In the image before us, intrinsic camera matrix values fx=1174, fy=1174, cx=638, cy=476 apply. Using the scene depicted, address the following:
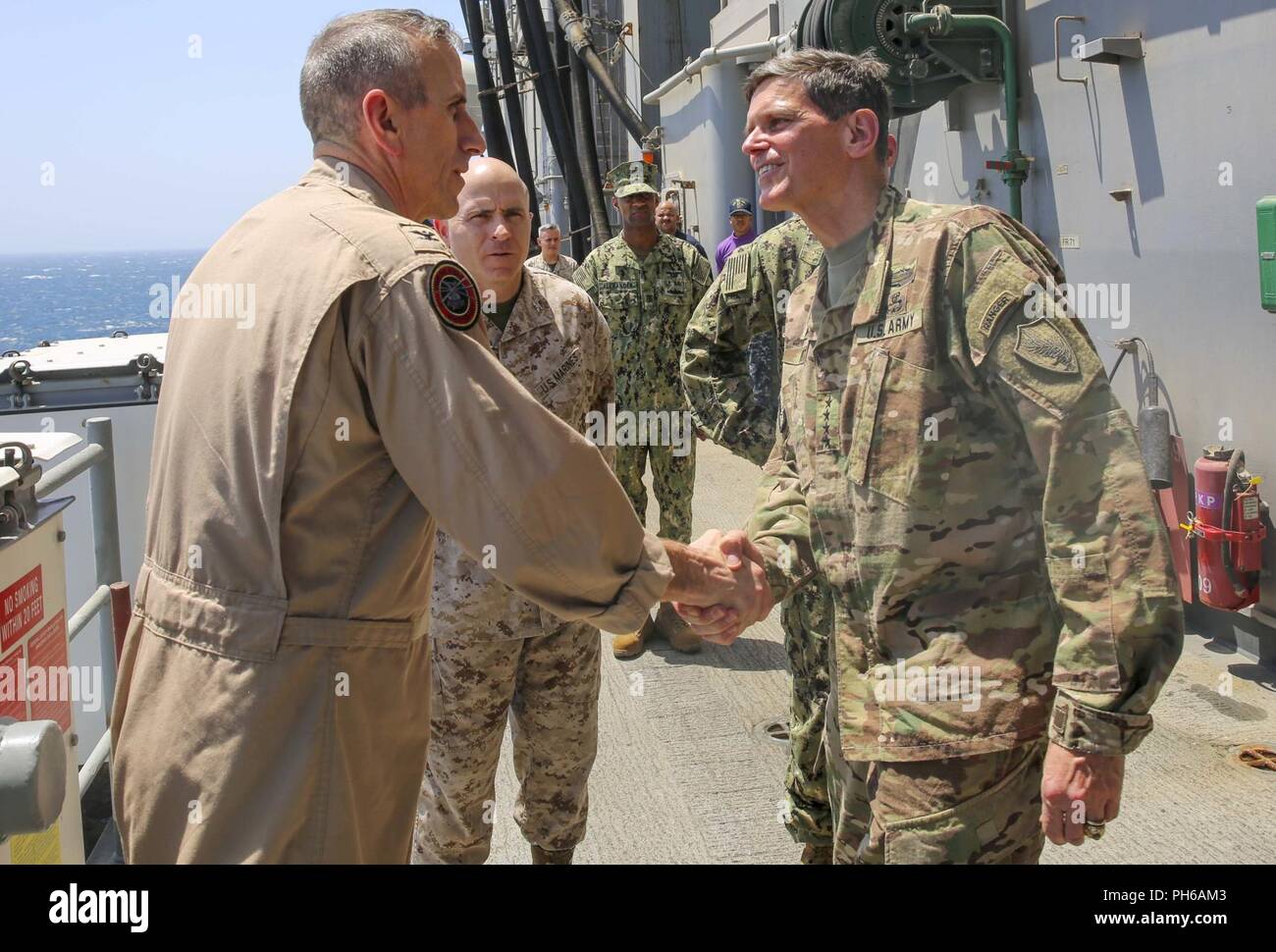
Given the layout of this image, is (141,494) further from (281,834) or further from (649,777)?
(281,834)

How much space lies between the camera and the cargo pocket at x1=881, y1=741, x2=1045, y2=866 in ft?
7.23

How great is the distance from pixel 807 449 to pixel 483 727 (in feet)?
4.24

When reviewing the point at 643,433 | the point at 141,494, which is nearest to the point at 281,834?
the point at 141,494

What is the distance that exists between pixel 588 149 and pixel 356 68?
46.0 feet

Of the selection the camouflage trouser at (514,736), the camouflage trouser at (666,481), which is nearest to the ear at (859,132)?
the camouflage trouser at (514,736)

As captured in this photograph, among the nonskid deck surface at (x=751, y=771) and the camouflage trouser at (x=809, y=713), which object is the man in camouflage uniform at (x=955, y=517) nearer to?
the camouflage trouser at (x=809, y=713)

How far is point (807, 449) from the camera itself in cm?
262

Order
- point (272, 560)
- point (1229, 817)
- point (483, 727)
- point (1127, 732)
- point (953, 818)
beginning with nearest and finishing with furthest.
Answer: point (272, 560) < point (1127, 732) < point (953, 818) < point (483, 727) < point (1229, 817)

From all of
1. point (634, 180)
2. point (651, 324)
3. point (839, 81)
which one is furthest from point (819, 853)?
point (634, 180)

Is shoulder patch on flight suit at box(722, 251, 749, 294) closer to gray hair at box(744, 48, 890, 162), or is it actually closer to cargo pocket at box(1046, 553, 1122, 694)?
gray hair at box(744, 48, 890, 162)

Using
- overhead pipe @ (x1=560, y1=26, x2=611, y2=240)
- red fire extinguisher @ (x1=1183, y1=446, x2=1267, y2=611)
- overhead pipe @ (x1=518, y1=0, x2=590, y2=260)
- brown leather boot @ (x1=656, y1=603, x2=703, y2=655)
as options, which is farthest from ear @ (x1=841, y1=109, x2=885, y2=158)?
overhead pipe @ (x1=518, y1=0, x2=590, y2=260)

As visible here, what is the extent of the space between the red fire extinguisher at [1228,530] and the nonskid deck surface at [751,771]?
0.37m

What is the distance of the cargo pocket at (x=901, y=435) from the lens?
231cm

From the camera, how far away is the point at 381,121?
2.07 m
